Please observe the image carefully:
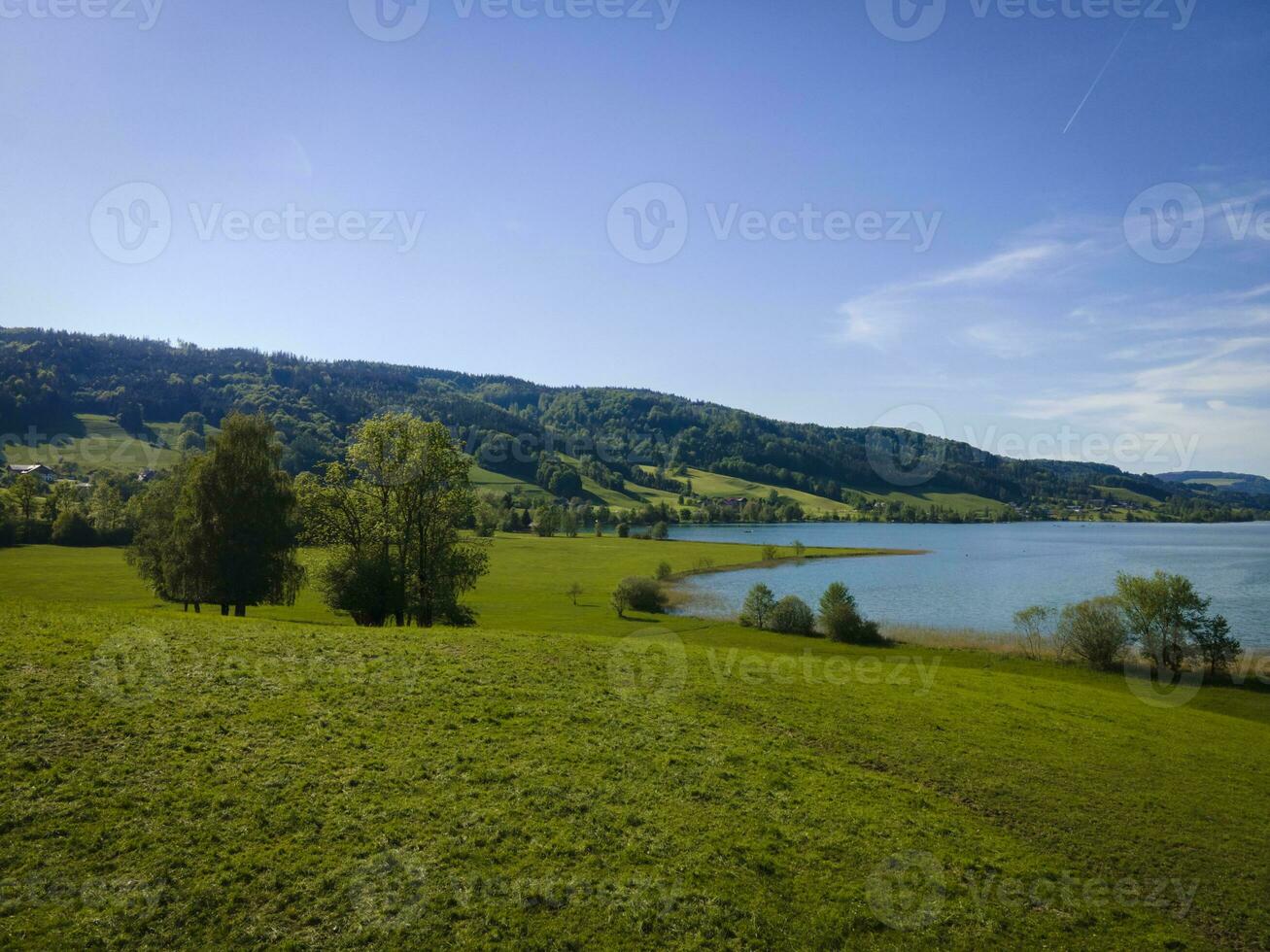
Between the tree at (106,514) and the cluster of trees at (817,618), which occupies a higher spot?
the cluster of trees at (817,618)

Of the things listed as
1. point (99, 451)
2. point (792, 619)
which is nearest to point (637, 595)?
point (792, 619)

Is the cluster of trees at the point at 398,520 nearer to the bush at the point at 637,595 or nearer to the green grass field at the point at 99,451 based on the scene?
the bush at the point at 637,595

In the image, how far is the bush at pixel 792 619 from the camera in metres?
59.4

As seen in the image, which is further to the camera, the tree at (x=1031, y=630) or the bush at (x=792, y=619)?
the bush at (x=792, y=619)

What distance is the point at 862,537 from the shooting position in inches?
6476

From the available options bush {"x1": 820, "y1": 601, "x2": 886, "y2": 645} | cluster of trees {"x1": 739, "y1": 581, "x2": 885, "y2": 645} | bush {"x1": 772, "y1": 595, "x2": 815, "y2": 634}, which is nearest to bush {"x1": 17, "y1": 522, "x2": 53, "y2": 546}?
cluster of trees {"x1": 739, "y1": 581, "x2": 885, "y2": 645}

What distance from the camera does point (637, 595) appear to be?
69375mm

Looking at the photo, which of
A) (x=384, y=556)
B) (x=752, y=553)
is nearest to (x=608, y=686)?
(x=384, y=556)

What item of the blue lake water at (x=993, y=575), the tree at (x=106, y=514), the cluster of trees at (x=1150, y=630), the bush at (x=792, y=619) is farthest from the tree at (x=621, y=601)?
the tree at (x=106, y=514)

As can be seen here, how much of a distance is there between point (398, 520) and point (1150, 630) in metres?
55.1

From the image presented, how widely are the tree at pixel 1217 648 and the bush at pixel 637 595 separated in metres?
45.5

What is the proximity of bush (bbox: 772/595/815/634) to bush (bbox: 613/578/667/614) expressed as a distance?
588 inches

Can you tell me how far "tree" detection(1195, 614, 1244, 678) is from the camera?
45719mm

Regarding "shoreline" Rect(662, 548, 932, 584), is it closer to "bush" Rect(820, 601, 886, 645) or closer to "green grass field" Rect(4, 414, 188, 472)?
"bush" Rect(820, 601, 886, 645)
